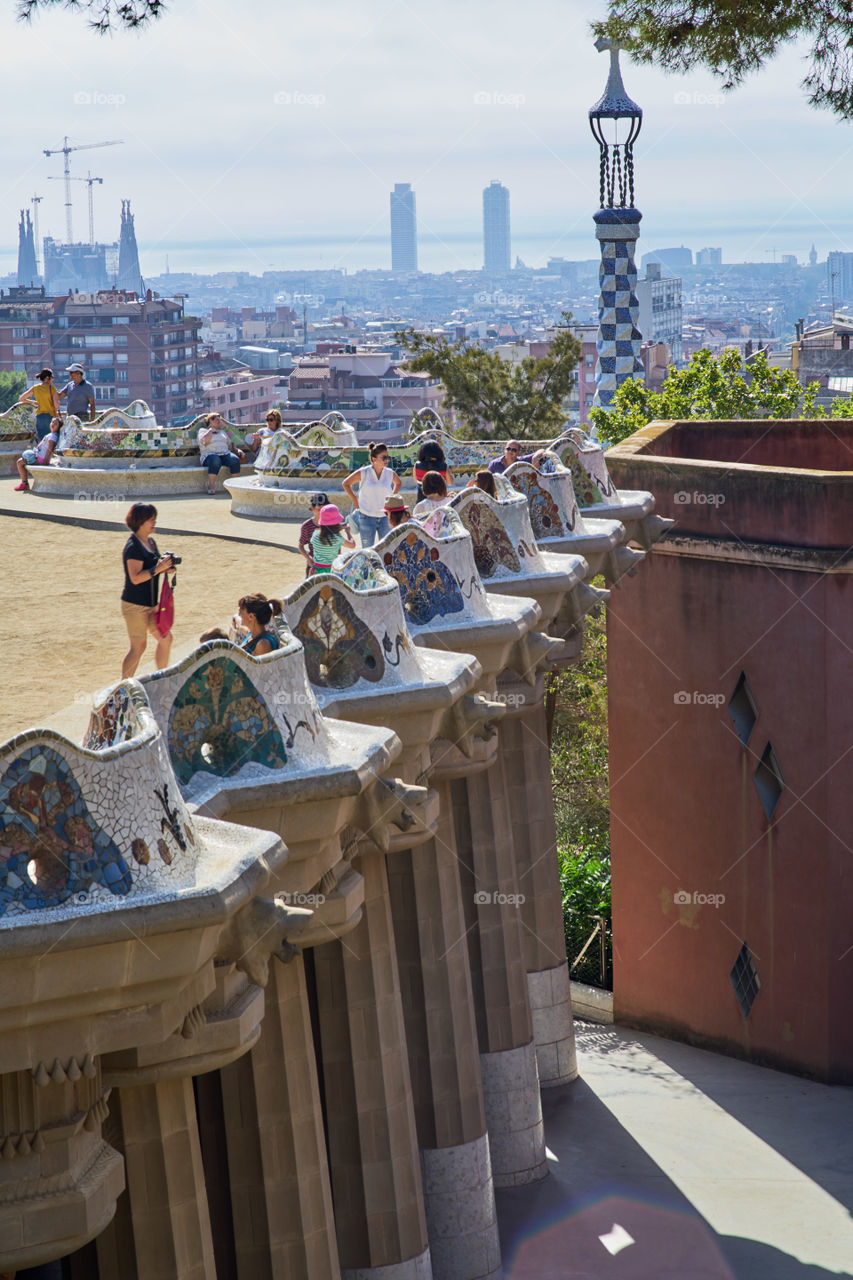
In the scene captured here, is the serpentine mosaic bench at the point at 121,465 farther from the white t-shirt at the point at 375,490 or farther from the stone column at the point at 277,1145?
the stone column at the point at 277,1145

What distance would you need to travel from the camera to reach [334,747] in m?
9.87

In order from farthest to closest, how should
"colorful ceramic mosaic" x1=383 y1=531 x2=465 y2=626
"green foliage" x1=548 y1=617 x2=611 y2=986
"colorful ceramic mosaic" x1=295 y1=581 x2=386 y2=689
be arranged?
"green foliage" x1=548 y1=617 x2=611 y2=986
"colorful ceramic mosaic" x1=383 y1=531 x2=465 y2=626
"colorful ceramic mosaic" x1=295 y1=581 x2=386 y2=689

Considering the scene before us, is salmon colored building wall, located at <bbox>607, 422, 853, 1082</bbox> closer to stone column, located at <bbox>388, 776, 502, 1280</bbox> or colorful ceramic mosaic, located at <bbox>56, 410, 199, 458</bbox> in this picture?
stone column, located at <bbox>388, 776, 502, 1280</bbox>

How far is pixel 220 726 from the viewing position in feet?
30.3

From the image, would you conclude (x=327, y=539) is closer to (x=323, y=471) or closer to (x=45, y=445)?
(x=323, y=471)

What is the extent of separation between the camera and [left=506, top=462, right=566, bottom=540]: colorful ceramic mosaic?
1723cm

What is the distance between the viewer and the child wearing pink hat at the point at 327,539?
13.1 m

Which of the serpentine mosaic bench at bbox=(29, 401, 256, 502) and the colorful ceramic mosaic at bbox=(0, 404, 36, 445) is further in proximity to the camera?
the colorful ceramic mosaic at bbox=(0, 404, 36, 445)

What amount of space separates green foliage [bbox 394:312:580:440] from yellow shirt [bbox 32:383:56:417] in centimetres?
1326

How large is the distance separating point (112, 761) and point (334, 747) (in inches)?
99.6

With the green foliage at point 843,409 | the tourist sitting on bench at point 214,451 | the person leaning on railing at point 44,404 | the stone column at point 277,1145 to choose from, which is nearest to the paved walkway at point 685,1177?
the stone column at point 277,1145

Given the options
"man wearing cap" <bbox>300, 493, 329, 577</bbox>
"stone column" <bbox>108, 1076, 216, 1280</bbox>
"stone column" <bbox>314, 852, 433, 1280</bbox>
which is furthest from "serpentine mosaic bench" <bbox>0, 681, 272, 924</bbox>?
"man wearing cap" <bbox>300, 493, 329, 577</bbox>

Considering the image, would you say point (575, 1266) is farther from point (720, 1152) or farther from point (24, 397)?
point (24, 397)

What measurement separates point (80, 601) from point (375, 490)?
270cm
